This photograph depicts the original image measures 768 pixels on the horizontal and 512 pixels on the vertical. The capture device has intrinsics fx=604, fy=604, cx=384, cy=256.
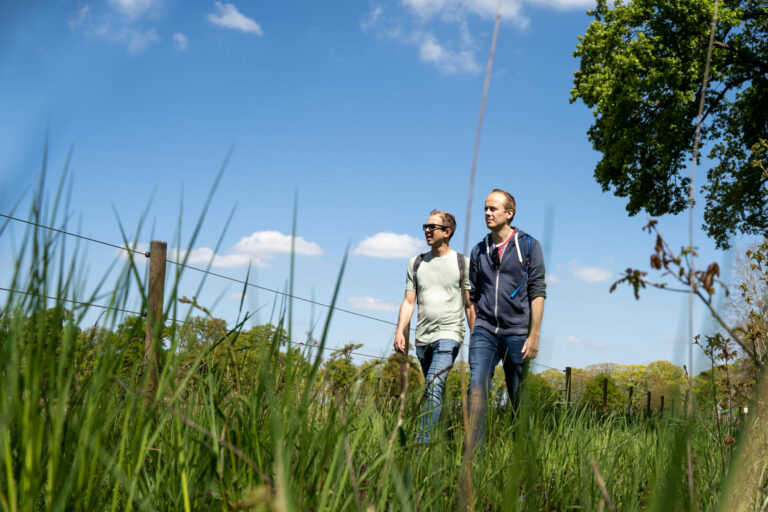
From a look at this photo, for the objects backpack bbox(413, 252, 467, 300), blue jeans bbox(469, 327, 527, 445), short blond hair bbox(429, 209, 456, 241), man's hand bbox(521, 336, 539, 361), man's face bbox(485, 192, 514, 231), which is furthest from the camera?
short blond hair bbox(429, 209, 456, 241)

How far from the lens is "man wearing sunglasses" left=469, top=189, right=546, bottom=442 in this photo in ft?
14.1

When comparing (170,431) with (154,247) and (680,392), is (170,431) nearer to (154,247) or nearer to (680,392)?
(680,392)

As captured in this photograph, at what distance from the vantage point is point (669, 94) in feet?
52.3

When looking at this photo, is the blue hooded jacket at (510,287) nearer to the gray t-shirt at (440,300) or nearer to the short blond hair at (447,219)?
the gray t-shirt at (440,300)

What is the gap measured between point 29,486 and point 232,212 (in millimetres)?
655

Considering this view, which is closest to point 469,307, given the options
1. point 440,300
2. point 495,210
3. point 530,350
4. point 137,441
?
point 440,300

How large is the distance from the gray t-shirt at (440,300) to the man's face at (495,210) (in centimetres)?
41

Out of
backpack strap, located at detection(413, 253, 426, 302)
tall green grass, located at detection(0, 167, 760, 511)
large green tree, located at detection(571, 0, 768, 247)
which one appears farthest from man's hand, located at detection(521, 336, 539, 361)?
large green tree, located at detection(571, 0, 768, 247)

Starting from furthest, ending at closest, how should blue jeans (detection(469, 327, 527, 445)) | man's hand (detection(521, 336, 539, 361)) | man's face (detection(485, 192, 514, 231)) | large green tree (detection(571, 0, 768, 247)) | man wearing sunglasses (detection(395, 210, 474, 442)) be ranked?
large green tree (detection(571, 0, 768, 247)) → man wearing sunglasses (detection(395, 210, 474, 442)) → man's face (detection(485, 192, 514, 231)) → blue jeans (detection(469, 327, 527, 445)) → man's hand (detection(521, 336, 539, 361))

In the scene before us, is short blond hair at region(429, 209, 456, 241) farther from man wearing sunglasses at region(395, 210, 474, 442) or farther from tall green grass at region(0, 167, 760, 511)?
tall green grass at region(0, 167, 760, 511)

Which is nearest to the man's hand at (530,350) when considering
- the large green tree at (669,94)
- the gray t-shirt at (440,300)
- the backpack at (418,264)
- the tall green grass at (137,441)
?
the tall green grass at (137,441)

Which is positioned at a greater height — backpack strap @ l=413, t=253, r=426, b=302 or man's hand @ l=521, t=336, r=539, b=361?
backpack strap @ l=413, t=253, r=426, b=302

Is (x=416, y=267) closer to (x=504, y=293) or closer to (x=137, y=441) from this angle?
(x=504, y=293)

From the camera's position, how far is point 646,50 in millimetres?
15156
